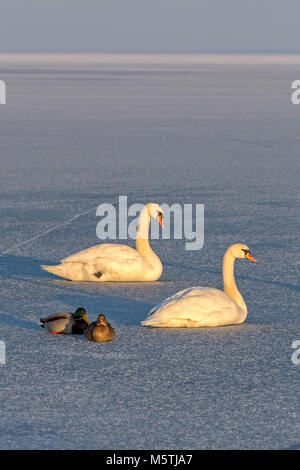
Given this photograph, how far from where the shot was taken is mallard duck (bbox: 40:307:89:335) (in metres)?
7.01

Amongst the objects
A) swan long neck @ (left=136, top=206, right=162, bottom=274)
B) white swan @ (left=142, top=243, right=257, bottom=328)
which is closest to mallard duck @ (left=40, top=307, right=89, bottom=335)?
white swan @ (left=142, top=243, right=257, bottom=328)

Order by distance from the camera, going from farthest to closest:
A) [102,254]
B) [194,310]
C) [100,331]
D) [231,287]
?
[102,254]
[231,287]
[194,310]
[100,331]

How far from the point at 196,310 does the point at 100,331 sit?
69 cm

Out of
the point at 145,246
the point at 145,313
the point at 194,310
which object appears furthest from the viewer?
the point at 145,246

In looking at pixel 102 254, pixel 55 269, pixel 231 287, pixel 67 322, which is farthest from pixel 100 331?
pixel 55 269

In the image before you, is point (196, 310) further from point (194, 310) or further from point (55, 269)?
point (55, 269)

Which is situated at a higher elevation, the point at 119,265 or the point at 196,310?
the point at 119,265

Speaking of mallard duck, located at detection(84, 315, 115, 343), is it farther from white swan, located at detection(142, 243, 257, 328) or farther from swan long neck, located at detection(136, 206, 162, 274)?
swan long neck, located at detection(136, 206, 162, 274)

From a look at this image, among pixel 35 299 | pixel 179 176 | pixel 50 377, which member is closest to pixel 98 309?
pixel 35 299

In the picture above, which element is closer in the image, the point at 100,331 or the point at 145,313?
the point at 100,331

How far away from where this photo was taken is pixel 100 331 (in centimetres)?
680

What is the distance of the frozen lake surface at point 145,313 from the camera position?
5273mm

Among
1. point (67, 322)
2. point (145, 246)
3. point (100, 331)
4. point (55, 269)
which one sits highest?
point (145, 246)

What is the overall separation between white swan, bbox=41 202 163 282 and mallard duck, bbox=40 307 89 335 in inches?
59.2
